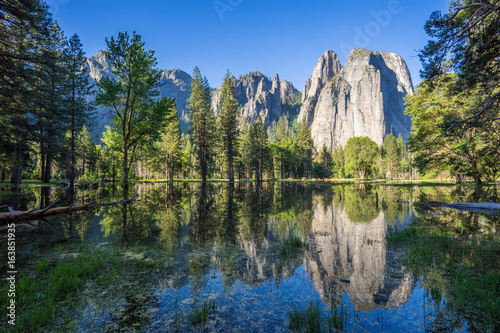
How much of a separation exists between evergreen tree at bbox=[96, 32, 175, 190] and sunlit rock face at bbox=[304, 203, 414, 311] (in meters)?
21.0

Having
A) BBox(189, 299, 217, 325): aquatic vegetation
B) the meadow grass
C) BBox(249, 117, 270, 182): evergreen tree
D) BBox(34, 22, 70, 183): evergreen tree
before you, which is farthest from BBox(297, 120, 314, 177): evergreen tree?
BBox(189, 299, 217, 325): aquatic vegetation

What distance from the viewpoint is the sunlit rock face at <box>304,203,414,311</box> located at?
438cm

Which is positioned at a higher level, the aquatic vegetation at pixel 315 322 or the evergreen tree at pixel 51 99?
the evergreen tree at pixel 51 99

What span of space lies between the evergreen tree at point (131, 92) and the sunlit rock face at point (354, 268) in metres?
21.0

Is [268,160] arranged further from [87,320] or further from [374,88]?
[374,88]

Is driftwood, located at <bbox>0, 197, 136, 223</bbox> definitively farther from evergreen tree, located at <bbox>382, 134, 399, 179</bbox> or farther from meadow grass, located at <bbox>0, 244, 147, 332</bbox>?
evergreen tree, located at <bbox>382, 134, 399, 179</bbox>

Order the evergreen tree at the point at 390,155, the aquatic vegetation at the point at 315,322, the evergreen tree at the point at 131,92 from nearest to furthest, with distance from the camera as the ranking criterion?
the aquatic vegetation at the point at 315,322
the evergreen tree at the point at 131,92
the evergreen tree at the point at 390,155

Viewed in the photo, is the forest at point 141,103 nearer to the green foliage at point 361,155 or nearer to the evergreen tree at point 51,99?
the evergreen tree at point 51,99

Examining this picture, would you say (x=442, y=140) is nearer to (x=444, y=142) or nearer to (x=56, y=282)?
(x=444, y=142)

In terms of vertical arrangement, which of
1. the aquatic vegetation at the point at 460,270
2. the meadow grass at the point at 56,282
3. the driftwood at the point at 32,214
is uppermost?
the driftwood at the point at 32,214

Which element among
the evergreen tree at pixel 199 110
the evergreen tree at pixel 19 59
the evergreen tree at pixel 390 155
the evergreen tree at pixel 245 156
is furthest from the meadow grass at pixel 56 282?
the evergreen tree at pixel 390 155

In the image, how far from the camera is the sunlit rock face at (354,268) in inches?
172

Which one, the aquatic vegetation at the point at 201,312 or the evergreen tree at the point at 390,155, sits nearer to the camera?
the aquatic vegetation at the point at 201,312

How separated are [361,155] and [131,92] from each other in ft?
240
